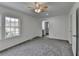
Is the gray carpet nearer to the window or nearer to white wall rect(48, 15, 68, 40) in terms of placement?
the window

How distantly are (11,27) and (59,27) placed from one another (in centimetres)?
376

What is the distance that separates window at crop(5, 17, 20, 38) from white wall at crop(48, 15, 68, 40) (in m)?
3.24

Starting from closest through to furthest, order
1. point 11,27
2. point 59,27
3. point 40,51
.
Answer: point 40,51, point 11,27, point 59,27

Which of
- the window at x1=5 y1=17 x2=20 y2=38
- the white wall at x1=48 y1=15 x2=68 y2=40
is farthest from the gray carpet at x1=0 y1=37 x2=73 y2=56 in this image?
the white wall at x1=48 y1=15 x2=68 y2=40

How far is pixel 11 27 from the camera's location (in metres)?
4.32

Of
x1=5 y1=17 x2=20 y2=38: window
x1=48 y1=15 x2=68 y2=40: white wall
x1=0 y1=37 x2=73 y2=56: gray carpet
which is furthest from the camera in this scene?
x1=48 y1=15 x2=68 y2=40: white wall

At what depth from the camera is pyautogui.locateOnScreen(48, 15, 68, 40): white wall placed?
20.1 ft

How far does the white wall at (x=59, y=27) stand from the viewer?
6115mm

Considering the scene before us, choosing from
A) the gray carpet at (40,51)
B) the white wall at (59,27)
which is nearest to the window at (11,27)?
the gray carpet at (40,51)

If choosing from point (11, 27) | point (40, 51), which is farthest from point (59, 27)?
point (11, 27)

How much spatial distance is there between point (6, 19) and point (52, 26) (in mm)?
4212

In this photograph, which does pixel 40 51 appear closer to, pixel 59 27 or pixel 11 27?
pixel 11 27

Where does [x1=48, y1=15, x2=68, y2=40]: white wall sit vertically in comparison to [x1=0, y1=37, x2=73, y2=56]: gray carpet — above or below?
above

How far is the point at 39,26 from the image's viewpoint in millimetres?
8312
